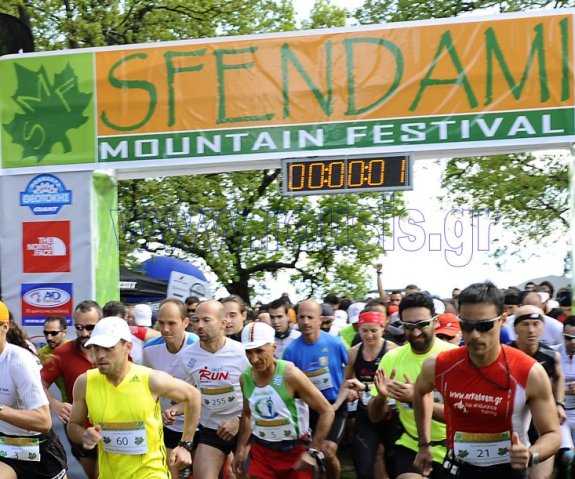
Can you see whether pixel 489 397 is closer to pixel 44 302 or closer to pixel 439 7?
pixel 44 302

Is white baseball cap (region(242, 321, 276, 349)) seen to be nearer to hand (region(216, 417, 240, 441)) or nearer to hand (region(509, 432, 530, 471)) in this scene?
hand (region(216, 417, 240, 441))

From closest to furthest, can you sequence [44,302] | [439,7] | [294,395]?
[294,395] < [44,302] < [439,7]

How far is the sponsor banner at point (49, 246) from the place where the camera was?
12094 millimetres

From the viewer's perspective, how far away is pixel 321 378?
8703 mm

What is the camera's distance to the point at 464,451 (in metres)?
4.81

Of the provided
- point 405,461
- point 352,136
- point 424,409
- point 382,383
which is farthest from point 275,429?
point 352,136

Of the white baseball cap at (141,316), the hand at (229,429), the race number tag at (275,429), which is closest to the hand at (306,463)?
the race number tag at (275,429)

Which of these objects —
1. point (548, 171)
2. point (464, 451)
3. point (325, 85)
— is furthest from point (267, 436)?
point (548, 171)

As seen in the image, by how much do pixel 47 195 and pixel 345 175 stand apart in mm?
3886

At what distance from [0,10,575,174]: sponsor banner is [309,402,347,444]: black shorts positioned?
379 centimetres

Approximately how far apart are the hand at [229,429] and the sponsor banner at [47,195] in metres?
5.46

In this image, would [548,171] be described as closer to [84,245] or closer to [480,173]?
[480,173]

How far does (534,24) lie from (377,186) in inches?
101

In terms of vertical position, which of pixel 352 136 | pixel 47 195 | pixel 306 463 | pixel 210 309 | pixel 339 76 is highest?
pixel 339 76
